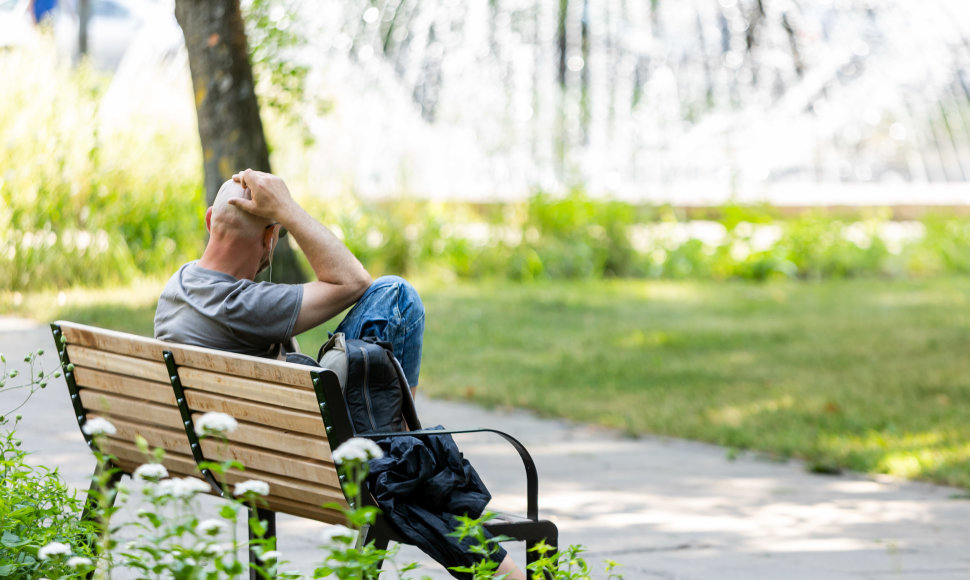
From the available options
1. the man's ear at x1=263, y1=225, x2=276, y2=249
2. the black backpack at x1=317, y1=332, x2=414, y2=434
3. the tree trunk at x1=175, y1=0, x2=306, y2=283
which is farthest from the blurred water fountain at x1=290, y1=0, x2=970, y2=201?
the black backpack at x1=317, y1=332, x2=414, y2=434

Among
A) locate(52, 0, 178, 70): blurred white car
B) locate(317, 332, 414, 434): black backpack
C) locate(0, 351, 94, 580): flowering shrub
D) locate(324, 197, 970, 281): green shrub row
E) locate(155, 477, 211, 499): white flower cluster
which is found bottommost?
locate(324, 197, 970, 281): green shrub row

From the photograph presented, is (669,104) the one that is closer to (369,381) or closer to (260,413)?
(369,381)

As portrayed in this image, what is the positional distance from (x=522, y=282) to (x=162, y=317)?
9.21m

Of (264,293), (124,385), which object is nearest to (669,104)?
(264,293)

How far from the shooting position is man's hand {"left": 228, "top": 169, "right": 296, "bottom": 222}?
10.3 feet

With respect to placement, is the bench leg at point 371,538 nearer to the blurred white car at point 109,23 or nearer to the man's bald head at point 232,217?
the man's bald head at point 232,217

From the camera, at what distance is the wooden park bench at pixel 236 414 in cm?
271

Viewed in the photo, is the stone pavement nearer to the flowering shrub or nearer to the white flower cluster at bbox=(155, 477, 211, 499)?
the flowering shrub

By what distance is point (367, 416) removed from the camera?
9.90 feet

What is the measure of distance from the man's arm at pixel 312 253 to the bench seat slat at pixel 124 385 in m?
0.38

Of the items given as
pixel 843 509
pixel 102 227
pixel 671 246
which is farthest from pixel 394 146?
pixel 843 509

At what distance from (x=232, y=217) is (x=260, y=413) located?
26.3 inches

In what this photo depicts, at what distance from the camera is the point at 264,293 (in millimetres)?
3129

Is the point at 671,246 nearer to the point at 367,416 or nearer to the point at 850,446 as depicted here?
the point at 850,446
